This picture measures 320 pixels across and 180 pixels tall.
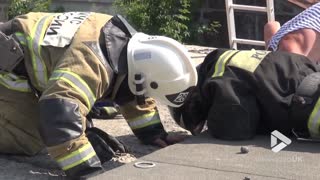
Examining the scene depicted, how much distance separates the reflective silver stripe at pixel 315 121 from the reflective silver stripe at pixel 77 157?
3.15 ft

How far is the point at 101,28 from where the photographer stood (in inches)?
127

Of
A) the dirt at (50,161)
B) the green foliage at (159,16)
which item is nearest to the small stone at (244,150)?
the dirt at (50,161)

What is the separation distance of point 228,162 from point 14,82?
125 centimetres

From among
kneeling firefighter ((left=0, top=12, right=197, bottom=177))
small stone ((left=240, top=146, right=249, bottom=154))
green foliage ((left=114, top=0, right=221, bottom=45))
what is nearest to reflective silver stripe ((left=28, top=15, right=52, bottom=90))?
kneeling firefighter ((left=0, top=12, right=197, bottom=177))

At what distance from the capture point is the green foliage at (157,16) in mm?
8344

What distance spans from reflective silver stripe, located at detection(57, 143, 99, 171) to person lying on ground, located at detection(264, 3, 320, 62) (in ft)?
5.05

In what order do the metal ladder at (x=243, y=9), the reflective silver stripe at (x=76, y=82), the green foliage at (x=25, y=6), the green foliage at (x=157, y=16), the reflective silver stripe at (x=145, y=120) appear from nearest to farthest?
the reflective silver stripe at (x=76, y=82), the reflective silver stripe at (x=145, y=120), the metal ladder at (x=243, y=9), the green foliage at (x=157, y=16), the green foliage at (x=25, y=6)

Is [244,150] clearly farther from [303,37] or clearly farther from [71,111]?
[303,37]

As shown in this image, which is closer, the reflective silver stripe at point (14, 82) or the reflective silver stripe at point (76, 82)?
the reflective silver stripe at point (76, 82)

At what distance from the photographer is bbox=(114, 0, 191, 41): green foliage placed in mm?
8344

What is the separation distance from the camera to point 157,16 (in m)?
8.40

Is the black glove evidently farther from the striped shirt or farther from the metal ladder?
the metal ladder

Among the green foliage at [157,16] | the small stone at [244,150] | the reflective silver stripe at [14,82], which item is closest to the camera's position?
the small stone at [244,150]

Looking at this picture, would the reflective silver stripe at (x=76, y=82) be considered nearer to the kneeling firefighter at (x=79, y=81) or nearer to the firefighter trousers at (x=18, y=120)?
the kneeling firefighter at (x=79, y=81)
